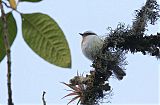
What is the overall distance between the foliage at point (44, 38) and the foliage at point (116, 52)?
1570 millimetres

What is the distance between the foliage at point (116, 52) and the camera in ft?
10.1

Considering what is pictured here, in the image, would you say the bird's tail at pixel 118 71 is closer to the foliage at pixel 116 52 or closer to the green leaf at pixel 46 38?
the foliage at pixel 116 52

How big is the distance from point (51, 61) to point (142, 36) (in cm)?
202

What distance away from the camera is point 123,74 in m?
3.52

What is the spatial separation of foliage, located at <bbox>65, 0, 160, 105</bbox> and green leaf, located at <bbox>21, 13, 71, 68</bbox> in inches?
61.9

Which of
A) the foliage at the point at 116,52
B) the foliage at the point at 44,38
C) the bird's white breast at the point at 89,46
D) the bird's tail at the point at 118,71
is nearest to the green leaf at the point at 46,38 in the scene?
the foliage at the point at 44,38

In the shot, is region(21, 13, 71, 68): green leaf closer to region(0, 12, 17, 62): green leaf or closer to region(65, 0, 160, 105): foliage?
region(0, 12, 17, 62): green leaf

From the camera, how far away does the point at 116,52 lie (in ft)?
10.4

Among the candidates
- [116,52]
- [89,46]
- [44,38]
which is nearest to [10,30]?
[44,38]

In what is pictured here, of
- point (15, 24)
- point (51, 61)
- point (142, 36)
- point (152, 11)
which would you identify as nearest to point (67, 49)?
point (51, 61)

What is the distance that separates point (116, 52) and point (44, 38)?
1761 millimetres

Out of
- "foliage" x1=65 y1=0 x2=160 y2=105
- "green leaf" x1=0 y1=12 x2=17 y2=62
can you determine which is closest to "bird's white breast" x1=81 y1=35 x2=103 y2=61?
"foliage" x1=65 y1=0 x2=160 y2=105

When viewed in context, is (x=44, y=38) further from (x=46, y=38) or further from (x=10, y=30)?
(x=10, y=30)

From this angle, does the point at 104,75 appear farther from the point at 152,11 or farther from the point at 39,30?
the point at 39,30
